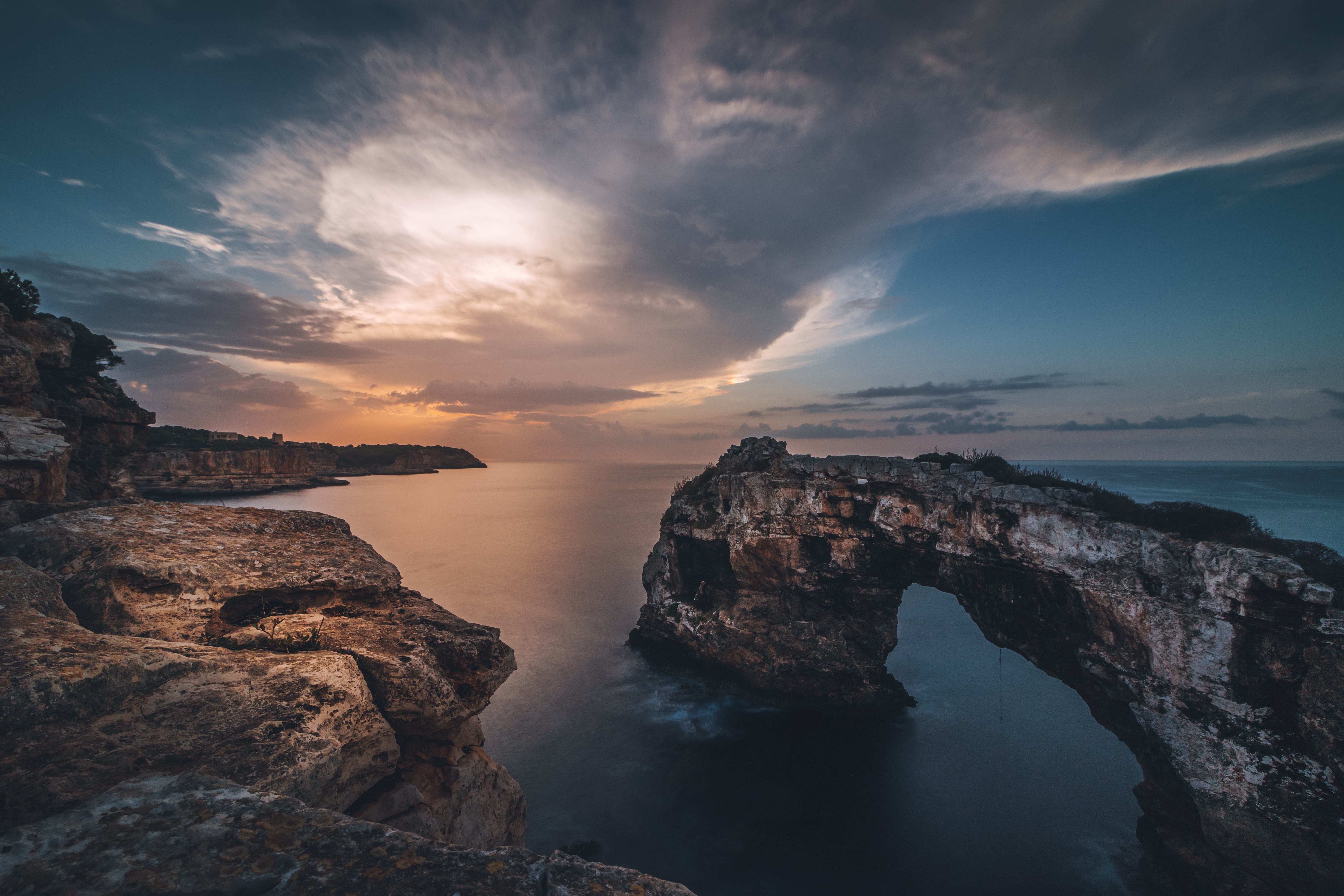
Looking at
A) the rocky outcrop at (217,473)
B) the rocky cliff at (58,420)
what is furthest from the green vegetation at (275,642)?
the rocky outcrop at (217,473)

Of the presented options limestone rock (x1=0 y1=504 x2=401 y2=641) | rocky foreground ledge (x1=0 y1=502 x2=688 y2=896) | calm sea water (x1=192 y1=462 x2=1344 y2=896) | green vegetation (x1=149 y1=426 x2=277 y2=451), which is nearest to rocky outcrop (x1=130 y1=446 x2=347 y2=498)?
green vegetation (x1=149 y1=426 x2=277 y2=451)

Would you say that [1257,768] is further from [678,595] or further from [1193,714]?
[678,595]

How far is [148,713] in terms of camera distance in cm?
421

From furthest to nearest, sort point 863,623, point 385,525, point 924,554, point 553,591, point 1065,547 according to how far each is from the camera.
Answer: point 385,525
point 553,591
point 863,623
point 924,554
point 1065,547

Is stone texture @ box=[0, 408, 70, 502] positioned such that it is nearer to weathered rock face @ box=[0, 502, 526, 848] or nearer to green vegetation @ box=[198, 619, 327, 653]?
weathered rock face @ box=[0, 502, 526, 848]

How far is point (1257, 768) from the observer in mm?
12273

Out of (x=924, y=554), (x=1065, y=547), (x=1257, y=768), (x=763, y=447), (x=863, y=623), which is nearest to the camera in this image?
(x=1257, y=768)

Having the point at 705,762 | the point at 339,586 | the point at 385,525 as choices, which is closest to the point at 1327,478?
the point at 705,762

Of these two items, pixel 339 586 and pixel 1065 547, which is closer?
pixel 339 586

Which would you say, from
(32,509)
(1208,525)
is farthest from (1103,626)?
(32,509)

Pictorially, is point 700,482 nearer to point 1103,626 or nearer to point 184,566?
point 1103,626

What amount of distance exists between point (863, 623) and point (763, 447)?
35.2ft

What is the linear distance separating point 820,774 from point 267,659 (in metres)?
22.9

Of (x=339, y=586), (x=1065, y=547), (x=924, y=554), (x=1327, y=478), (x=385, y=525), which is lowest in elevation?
(x=1327, y=478)
